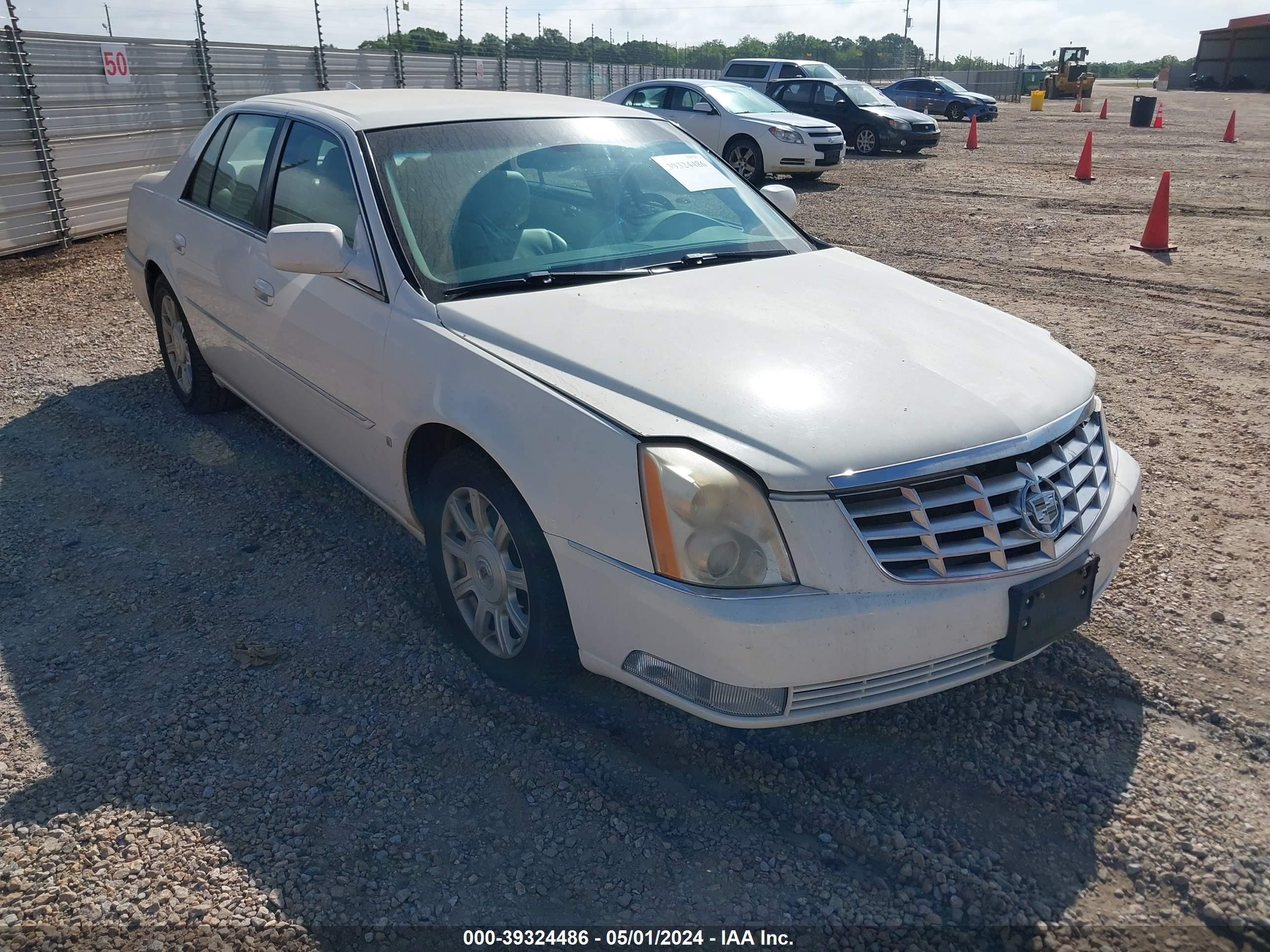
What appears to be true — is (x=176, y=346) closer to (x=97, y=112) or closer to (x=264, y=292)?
(x=264, y=292)

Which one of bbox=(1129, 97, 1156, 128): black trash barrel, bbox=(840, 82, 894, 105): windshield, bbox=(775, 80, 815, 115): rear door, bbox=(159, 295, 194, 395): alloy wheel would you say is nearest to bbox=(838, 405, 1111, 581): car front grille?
bbox=(159, 295, 194, 395): alloy wheel

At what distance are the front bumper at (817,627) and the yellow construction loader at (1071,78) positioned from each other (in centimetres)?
5247

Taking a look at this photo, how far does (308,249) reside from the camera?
10.9 feet

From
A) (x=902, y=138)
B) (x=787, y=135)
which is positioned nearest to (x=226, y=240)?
(x=787, y=135)

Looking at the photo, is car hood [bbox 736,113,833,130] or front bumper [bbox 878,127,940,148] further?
front bumper [bbox 878,127,940,148]

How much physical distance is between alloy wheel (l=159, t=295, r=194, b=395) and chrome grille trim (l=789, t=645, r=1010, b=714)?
13.6ft

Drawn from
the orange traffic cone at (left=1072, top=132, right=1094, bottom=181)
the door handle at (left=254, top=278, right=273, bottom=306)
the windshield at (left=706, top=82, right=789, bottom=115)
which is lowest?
the orange traffic cone at (left=1072, top=132, right=1094, bottom=181)

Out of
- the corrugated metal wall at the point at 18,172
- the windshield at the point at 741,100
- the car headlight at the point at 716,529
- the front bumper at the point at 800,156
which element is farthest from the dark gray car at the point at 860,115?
the car headlight at the point at 716,529

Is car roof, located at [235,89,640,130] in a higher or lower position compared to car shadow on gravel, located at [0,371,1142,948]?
higher

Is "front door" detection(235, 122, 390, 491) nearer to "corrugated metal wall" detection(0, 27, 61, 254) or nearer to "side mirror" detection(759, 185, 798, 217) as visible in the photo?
"side mirror" detection(759, 185, 798, 217)

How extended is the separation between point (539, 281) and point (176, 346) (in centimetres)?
307

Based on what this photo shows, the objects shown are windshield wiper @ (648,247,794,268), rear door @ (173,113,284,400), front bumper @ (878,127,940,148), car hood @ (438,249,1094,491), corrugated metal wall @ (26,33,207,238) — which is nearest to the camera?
car hood @ (438,249,1094,491)

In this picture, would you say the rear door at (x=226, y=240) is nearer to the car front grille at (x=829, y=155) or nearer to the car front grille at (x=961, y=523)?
the car front grille at (x=961, y=523)

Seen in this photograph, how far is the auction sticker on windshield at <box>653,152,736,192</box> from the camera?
13.4 ft
